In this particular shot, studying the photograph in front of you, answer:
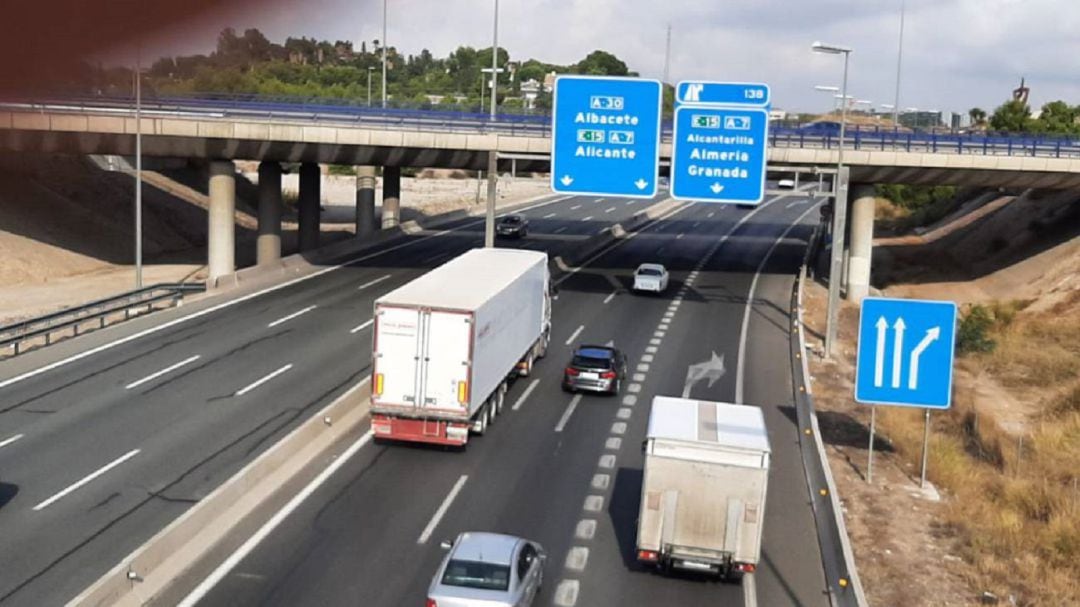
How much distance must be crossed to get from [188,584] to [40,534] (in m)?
3.87

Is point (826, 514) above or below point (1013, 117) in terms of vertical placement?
below

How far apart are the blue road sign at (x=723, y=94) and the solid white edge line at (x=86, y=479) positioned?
85.1ft

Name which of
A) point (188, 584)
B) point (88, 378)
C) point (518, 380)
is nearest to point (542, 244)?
point (518, 380)

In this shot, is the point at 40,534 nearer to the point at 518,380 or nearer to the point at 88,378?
the point at 88,378

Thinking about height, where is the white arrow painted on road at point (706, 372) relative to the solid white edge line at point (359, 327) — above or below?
below

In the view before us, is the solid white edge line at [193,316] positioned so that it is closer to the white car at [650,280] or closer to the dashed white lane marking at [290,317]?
the dashed white lane marking at [290,317]

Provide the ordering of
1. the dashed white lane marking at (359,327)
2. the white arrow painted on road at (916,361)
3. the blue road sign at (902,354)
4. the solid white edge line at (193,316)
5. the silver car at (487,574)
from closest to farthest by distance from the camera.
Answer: the silver car at (487,574) < the blue road sign at (902,354) < the white arrow painted on road at (916,361) < the solid white edge line at (193,316) < the dashed white lane marking at (359,327)

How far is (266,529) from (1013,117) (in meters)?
95.1

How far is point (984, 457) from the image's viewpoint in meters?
31.9

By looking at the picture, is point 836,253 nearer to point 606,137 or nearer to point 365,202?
point 606,137

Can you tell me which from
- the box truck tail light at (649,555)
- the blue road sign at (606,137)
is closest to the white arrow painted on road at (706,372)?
the blue road sign at (606,137)

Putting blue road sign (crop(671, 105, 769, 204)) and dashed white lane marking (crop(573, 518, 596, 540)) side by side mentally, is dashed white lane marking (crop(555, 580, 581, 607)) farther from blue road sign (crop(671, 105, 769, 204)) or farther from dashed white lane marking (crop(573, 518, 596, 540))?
blue road sign (crop(671, 105, 769, 204))

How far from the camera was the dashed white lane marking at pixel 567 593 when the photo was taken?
63.7 feet

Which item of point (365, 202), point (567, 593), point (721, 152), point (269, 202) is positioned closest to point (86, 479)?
point (567, 593)
